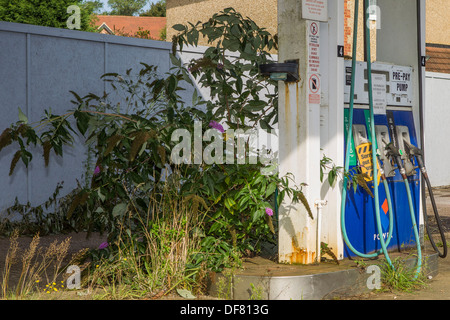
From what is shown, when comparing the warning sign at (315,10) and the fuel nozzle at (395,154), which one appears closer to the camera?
the warning sign at (315,10)

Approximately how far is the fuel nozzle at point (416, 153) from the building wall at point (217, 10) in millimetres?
16051

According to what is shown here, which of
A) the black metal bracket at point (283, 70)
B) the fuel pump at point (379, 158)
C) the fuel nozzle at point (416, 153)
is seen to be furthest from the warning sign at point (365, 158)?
the black metal bracket at point (283, 70)

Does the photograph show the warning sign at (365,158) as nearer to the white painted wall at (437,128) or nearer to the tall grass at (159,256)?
the tall grass at (159,256)

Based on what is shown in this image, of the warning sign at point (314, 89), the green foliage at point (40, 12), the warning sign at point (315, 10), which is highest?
the green foliage at point (40, 12)

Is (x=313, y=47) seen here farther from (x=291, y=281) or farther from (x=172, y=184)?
(x=291, y=281)

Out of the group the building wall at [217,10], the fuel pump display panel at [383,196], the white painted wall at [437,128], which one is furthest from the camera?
the building wall at [217,10]

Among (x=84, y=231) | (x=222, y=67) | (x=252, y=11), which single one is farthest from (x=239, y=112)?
(x=252, y=11)

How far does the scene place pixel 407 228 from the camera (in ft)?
23.8

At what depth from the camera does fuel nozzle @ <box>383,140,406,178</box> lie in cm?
672

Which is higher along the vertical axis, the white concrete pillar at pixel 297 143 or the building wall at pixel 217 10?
the building wall at pixel 217 10

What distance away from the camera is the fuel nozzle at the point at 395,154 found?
672 cm

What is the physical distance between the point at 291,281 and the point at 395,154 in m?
1.89

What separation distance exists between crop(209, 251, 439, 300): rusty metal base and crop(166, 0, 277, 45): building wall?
1716 centimetres
